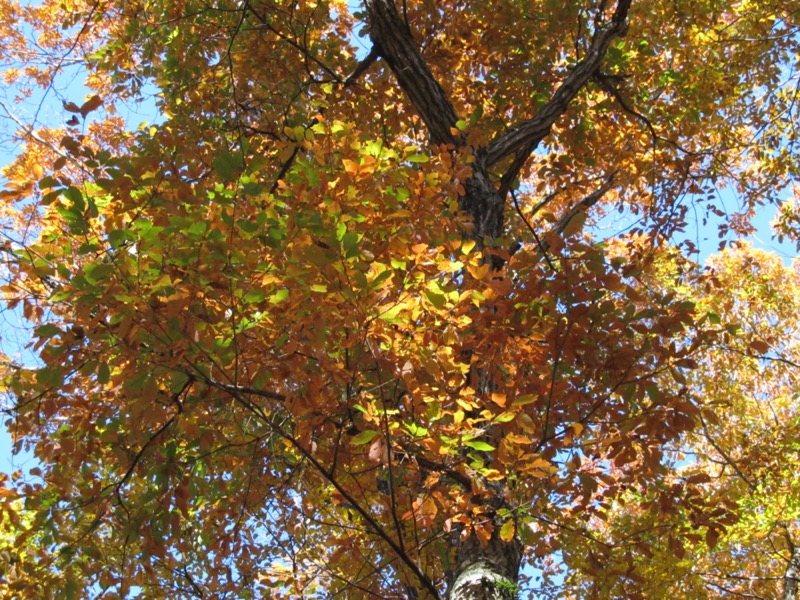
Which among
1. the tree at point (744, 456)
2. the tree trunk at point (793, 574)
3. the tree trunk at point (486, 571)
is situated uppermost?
the tree at point (744, 456)

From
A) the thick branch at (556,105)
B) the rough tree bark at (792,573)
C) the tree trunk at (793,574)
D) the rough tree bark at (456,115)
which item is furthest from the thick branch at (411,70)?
the tree trunk at (793,574)

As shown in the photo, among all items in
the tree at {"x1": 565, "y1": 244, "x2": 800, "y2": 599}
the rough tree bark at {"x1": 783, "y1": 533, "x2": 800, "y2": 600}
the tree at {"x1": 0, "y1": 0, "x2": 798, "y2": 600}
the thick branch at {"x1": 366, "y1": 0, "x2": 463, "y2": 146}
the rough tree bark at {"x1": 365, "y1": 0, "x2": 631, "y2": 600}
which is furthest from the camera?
the rough tree bark at {"x1": 783, "y1": 533, "x2": 800, "y2": 600}

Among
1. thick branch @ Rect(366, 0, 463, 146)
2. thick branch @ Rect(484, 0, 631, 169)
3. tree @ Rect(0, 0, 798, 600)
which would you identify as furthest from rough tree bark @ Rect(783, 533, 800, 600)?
thick branch @ Rect(366, 0, 463, 146)

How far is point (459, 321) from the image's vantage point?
8.70ft

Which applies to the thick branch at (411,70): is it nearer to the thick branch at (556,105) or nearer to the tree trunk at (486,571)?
the thick branch at (556,105)

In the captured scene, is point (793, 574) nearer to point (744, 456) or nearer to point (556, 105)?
point (744, 456)

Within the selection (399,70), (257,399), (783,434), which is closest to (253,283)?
(257,399)

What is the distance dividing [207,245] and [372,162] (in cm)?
83

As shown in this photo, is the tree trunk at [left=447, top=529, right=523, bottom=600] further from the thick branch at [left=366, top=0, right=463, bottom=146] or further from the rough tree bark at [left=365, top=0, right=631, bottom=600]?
the thick branch at [left=366, top=0, right=463, bottom=146]

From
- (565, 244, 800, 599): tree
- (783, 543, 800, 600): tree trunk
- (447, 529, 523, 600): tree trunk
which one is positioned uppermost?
(565, 244, 800, 599): tree

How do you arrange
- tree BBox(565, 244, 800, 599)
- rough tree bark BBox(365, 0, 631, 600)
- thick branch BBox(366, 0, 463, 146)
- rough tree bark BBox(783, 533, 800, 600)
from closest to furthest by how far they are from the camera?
1. rough tree bark BBox(365, 0, 631, 600)
2. thick branch BBox(366, 0, 463, 146)
3. tree BBox(565, 244, 800, 599)
4. rough tree bark BBox(783, 533, 800, 600)

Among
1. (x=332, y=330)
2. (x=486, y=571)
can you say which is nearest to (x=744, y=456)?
(x=486, y=571)

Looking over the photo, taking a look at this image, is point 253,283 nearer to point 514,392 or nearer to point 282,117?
point 514,392

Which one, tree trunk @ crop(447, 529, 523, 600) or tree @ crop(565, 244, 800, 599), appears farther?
tree @ crop(565, 244, 800, 599)
